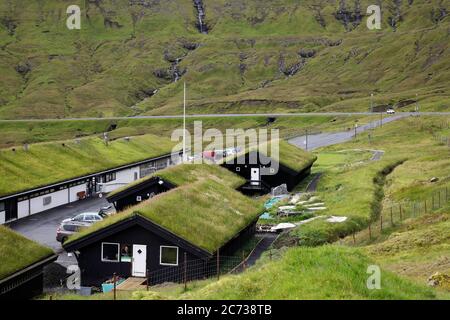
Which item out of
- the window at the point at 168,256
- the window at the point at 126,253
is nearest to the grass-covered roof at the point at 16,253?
the window at the point at 126,253

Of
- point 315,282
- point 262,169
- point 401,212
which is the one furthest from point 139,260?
point 262,169

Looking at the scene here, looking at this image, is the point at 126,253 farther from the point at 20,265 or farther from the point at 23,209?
the point at 23,209

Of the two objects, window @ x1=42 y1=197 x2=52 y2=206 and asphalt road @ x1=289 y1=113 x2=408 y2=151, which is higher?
window @ x1=42 y1=197 x2=52 y2=206

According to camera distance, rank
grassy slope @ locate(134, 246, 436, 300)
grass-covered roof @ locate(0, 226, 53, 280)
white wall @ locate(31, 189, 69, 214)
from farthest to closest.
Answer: white wall @ locate(31, 189, 69, 214), grass-covered roof @ locate(0, 226, 53, 280), grassy slope @ locate(134, 246, 436, 300)

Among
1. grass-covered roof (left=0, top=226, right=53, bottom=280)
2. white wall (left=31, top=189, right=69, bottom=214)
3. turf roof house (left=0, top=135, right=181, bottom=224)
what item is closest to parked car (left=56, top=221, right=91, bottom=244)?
turf roof house (left=0, top=135, right=181, bottom=224)

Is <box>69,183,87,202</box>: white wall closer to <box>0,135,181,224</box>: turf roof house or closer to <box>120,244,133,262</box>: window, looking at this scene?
<box>0,135,181,224</box>: turf roof house
